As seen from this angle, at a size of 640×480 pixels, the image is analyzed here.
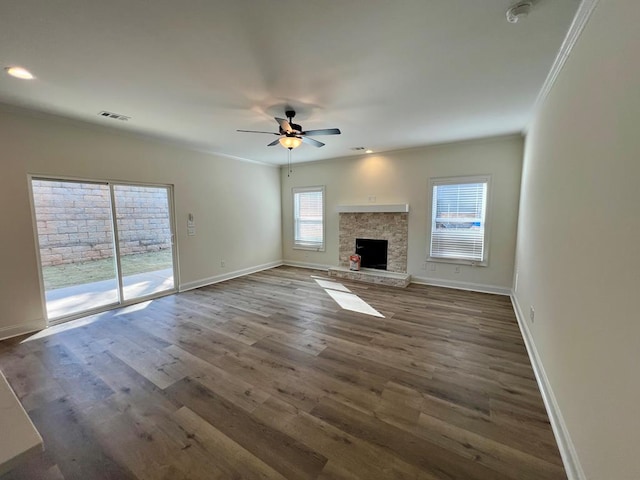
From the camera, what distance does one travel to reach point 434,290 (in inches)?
200

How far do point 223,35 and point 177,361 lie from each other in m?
2.93

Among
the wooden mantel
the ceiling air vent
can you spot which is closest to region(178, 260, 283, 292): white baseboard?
the wooden mantel

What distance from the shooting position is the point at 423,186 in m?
5.34

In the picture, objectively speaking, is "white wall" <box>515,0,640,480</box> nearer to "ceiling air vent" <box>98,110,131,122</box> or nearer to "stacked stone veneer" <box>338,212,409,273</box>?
"stacked stone veneer" <box>338,212,409,273</box>

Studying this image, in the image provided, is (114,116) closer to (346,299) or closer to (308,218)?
(346,299)

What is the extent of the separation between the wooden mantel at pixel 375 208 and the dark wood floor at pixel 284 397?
91.2 inches

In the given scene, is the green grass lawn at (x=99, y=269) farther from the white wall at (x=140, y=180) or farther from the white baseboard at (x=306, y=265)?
the white baseboard at (x=306, y=265)

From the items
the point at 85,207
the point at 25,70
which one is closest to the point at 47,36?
the point at 25,70

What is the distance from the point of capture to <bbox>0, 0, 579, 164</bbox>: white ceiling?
1.74 metres

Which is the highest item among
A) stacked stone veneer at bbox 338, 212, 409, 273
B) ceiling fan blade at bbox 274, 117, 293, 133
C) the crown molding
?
the crown molding

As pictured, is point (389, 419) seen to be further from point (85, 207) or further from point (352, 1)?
point (85, 207)

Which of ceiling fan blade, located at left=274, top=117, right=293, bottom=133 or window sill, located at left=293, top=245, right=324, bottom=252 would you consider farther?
window sill, located at left=293, top=245, right=324, bottom=252

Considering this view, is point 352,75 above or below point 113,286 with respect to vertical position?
above

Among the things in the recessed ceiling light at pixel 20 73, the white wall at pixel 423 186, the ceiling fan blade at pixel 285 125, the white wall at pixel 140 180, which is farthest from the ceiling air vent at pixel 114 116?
the white wall at pixel 423 186
